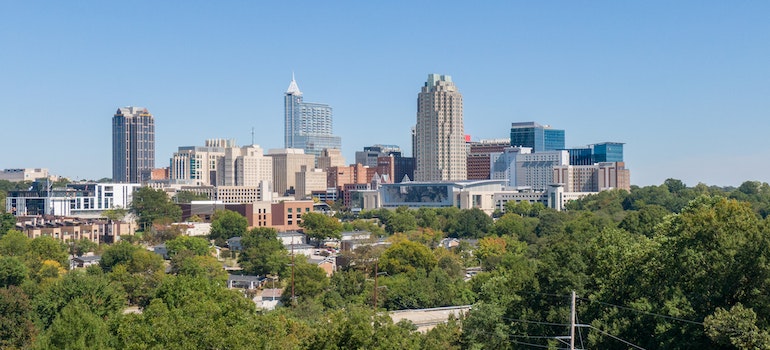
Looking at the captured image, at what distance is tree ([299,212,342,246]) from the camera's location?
97.7 m

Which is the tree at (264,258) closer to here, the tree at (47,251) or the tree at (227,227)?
the tree at (47,251)

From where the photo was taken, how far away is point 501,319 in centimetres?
3612

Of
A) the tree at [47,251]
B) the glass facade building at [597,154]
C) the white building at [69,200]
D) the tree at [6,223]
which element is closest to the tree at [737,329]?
the tree at [47,251]

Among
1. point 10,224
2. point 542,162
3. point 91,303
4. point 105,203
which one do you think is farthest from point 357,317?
point 542,162

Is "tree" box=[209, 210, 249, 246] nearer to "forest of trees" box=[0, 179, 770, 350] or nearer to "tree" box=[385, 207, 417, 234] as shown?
"tree" box=[385, 207, 417, 234]

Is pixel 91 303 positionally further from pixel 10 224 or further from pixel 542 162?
pixel 542 162

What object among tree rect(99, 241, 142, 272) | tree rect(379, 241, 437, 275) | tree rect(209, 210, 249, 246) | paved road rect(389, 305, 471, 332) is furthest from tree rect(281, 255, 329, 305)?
tree rect(209, 210, 249, 246)

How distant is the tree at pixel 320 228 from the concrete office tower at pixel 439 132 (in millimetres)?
73570

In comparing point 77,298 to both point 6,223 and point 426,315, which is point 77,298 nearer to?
point 426,315

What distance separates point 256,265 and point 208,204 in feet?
182

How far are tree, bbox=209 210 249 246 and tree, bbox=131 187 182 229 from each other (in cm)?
1577

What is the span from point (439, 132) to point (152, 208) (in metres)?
67.2

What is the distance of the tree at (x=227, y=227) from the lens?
319 ft

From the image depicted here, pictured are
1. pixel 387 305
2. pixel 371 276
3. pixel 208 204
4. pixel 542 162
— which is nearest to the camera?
pixel 387 305
